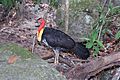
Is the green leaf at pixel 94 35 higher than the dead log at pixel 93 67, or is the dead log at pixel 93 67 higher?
the green leaf at pixel 94 35

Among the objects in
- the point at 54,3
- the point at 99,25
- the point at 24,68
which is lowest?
the point at 24,68

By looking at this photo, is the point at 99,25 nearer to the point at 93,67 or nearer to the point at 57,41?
the point at 57,41

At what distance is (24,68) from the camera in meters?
4.62

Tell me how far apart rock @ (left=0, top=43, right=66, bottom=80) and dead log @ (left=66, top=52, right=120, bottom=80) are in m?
0.46

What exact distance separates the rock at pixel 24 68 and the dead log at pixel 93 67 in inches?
18.1

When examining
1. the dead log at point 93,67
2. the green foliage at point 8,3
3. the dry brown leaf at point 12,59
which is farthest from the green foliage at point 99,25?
the green foliage at point 8,3

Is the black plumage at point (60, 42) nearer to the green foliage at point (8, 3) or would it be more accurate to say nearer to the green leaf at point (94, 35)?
the green leaf at point (94, 35)

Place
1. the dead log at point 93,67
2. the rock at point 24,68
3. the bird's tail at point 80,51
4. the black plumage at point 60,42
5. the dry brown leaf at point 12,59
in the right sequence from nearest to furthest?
the rock at point 24,68 → the dry brown leaf at point 12,59 → the dead log at point 93,67 → the black plumage at point 60,42 → the bird's tail at point 80,51

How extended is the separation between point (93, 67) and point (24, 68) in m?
1.03

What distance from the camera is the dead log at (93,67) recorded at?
4883mm

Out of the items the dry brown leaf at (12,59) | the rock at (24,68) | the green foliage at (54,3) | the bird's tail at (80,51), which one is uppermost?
the green foliage at (54,3)

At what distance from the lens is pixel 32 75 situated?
452cm

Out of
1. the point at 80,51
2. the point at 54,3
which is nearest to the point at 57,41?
the point at 80,51

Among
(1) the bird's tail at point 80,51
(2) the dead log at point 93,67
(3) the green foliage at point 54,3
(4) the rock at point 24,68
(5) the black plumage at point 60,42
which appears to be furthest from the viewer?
(3) the green foliage at point 54,3
